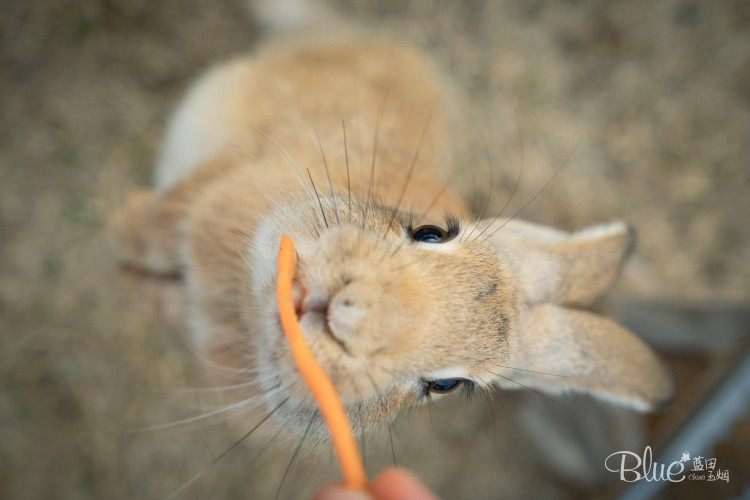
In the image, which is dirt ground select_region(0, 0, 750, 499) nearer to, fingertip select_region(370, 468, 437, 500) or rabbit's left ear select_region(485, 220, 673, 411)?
rabbit's left ear select_region(485, 220, 673, 411)

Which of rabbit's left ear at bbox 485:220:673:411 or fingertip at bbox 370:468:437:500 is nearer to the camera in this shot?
fingertip at bbox 370:468:437:500

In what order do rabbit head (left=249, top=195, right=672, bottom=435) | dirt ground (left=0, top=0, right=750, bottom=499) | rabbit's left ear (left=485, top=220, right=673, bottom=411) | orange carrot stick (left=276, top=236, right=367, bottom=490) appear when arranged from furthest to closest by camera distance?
dirt ground (left=0, top=0, right=750, bottom=499)
rabbit's left ear (left=485, top=220, right=673, bottom=411)
rabbit head (left=249, top=195, right=672, bottom=435)
orange carrot stick (left=276, top=236, right=367, bottom=490)

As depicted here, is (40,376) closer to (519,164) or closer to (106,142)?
(106,142)

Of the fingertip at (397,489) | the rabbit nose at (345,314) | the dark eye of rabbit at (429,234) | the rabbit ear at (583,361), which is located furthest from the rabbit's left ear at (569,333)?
the rabbit nose at (345,314)

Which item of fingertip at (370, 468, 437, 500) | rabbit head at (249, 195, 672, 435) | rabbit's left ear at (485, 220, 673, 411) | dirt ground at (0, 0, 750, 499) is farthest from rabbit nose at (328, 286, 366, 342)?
dirt ground at (0, 0, 750, 499)

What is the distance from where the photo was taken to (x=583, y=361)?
1873 millimetres

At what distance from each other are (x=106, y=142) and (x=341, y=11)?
5.69ft

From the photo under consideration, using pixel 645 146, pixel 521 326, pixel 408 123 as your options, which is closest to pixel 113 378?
pixel 408 123

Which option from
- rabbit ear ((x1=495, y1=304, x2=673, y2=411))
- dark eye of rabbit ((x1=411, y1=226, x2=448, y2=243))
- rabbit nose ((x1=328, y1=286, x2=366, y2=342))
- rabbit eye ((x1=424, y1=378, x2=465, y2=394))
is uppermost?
dark eye of rabbit ((x1=411, y1=226, x2=448, y2=243))

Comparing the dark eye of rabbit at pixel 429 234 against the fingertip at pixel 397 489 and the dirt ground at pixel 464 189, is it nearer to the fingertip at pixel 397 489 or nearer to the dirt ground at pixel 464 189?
the fingertip at pixel 397 489

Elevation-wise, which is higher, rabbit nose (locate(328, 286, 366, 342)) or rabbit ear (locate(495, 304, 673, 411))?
rabbit nose (locate(328, 286, 366, 342))

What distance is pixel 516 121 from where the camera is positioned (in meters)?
3.80

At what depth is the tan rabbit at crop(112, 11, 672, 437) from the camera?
1.31 m

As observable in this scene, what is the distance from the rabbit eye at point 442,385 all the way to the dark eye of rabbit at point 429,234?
414mm
